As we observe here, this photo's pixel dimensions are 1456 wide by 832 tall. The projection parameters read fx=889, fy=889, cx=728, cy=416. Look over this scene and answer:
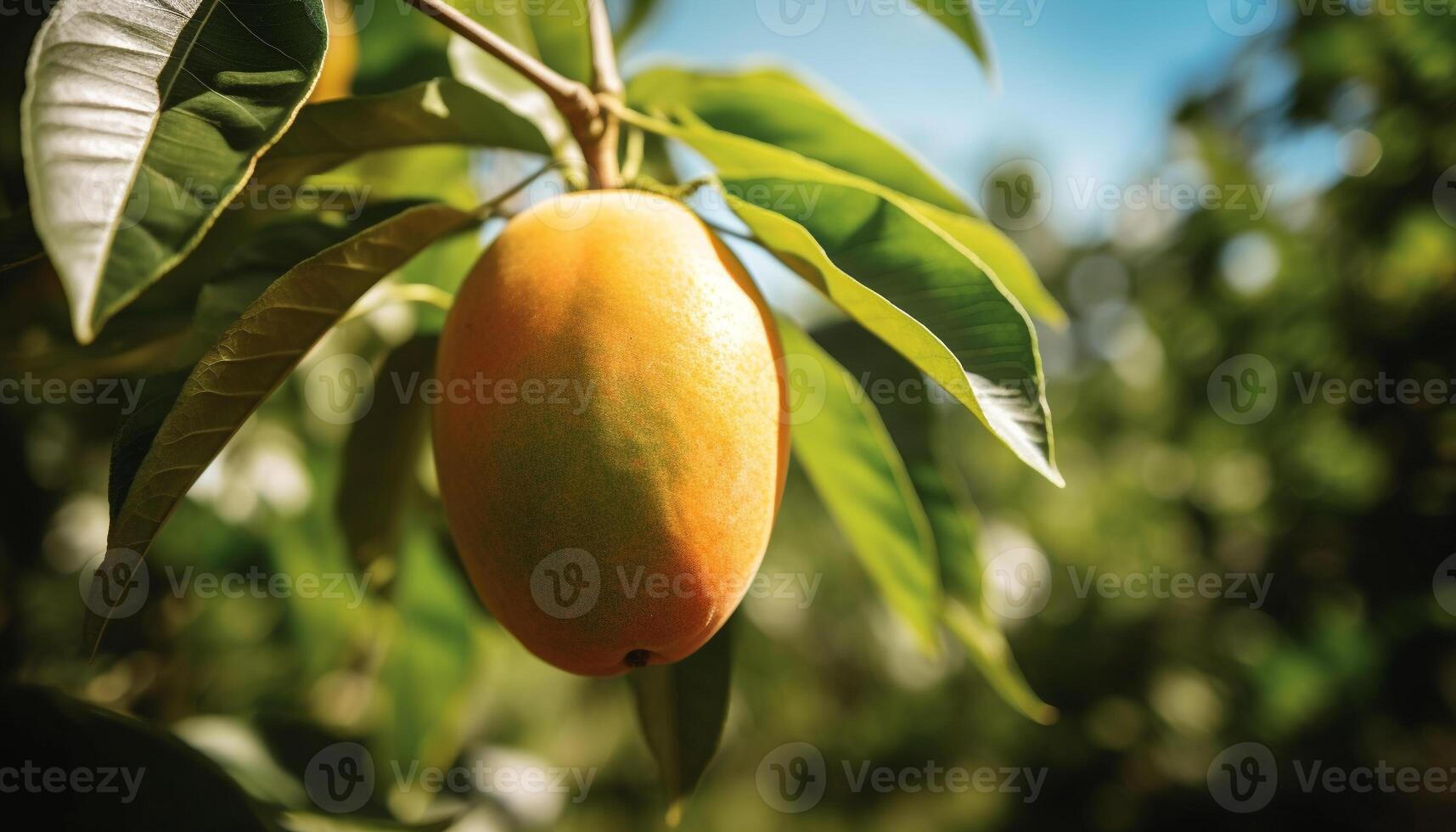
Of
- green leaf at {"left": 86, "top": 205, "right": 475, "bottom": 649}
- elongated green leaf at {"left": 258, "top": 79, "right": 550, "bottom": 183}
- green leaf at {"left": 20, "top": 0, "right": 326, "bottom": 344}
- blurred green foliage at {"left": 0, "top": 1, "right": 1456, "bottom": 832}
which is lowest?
blurred green foliage at {"left": 0, "top": 1, "right": 1456, "bottom": 832}

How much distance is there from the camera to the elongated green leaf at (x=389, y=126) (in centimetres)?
65

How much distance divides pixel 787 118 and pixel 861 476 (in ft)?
1.17

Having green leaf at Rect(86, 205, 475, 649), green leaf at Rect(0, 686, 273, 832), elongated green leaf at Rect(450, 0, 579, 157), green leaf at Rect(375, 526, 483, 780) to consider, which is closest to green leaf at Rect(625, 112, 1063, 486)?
elongated green leaf at Rect(450, 0, 579, 157)

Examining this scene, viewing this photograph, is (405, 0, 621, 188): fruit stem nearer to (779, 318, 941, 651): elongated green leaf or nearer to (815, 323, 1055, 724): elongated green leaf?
(779, 318, 941, 651): elongated green leaf

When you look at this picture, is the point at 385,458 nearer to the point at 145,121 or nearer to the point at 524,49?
the point at 524,49

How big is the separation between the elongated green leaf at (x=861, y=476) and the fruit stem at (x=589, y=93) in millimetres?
245

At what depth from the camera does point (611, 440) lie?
534mm

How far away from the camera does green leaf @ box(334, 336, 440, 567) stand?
972 millimetres

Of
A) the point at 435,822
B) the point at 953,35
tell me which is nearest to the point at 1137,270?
the point at 953,35

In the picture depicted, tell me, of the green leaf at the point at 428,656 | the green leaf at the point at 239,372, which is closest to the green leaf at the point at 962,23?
the green leaf at the point at 239,372

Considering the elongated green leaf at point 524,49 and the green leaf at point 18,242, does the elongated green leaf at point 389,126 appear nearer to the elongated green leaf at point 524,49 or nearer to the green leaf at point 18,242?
the elongated green leaf at point 524,49

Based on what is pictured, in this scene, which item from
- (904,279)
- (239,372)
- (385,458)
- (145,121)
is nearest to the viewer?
(145,121)

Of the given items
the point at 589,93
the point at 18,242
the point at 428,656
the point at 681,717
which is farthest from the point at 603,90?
the point at 428,656

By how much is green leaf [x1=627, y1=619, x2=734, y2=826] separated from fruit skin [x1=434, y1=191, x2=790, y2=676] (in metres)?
0.25
